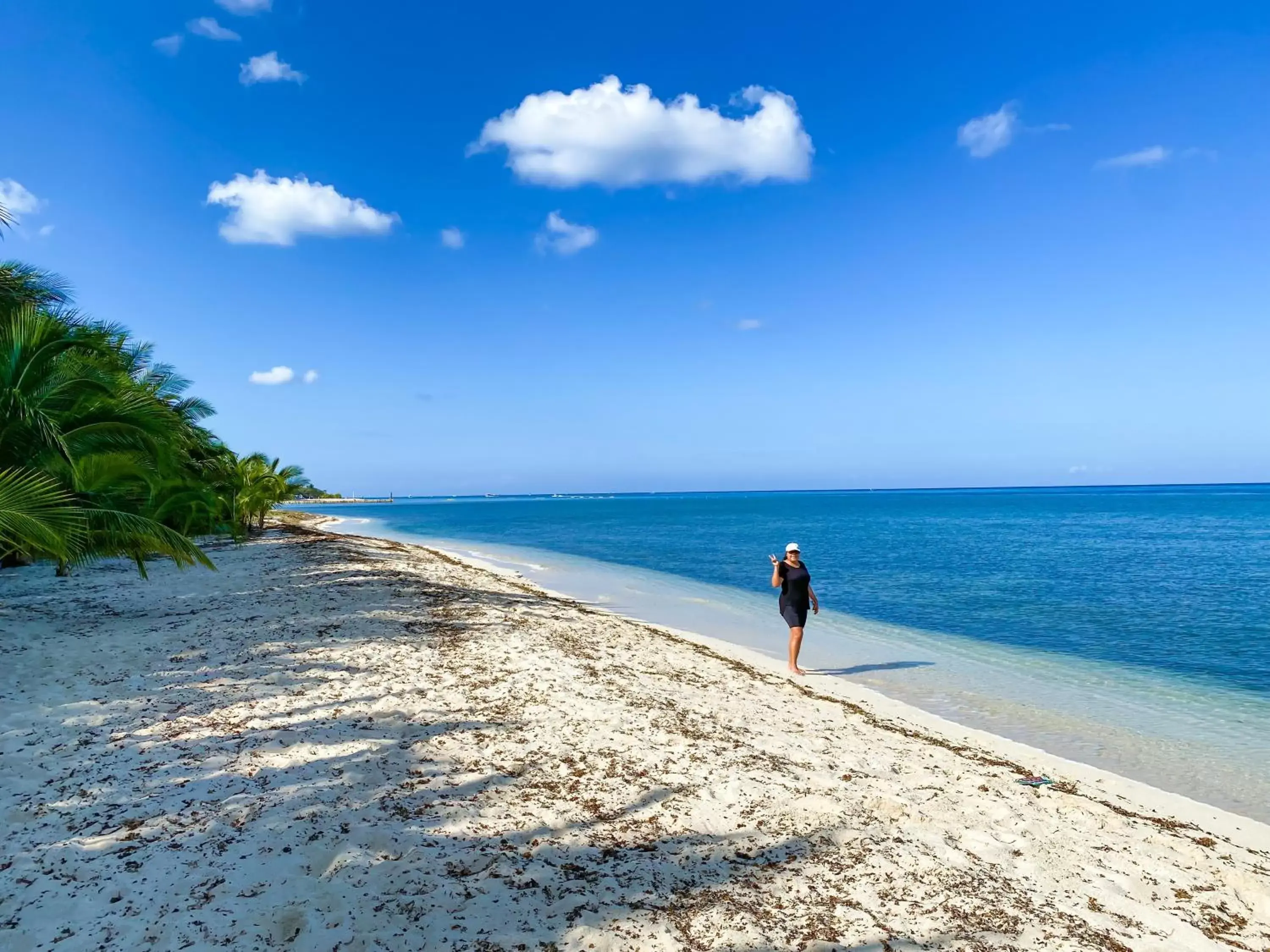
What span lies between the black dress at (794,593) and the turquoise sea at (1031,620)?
144 centimetres

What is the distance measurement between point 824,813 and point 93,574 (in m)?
16.6

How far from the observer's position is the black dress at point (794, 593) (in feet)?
33.1

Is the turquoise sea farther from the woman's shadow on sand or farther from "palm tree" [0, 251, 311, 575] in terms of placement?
"palm tree" [0, 251, 311, 575]

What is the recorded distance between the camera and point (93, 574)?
1491 cm

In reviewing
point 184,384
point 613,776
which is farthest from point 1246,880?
point 184,384

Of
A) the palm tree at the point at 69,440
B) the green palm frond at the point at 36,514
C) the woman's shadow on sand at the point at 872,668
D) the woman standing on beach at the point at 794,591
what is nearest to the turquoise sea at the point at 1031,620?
the woman's shadow on sand at the point at 872,668

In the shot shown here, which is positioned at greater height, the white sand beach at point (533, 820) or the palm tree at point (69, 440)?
the palm tree at point (69, 440)

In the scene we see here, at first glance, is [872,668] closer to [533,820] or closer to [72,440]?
[533,820]

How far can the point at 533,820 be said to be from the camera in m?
4.61

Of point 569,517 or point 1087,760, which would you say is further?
point 569,517

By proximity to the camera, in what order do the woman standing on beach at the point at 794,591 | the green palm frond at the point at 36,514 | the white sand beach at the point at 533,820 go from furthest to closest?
the woman standing on beach at the point at 794,591
the green palm frond at the point at 36,514
the white sand beach at the point at 533,820

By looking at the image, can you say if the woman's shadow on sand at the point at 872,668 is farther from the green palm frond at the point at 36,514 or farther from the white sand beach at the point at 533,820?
the green palm frond at the point at 36,514

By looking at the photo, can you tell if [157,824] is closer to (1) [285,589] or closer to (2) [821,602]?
(1) [285,589]

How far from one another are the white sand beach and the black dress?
1.80 m
